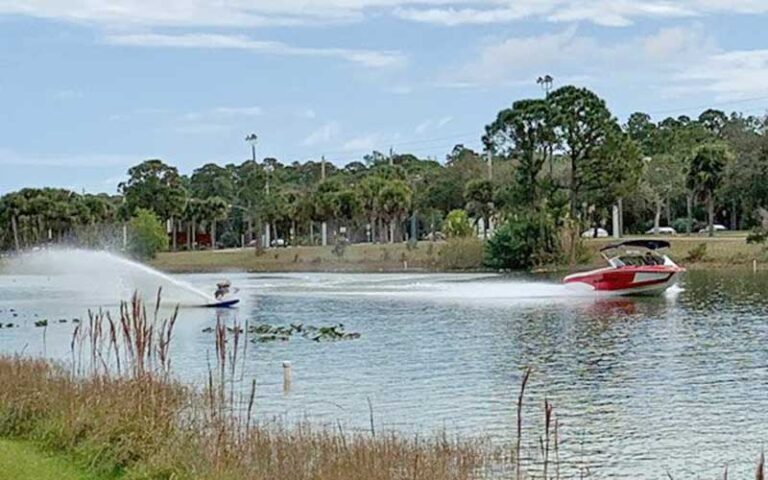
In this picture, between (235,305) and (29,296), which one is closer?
(235,305)

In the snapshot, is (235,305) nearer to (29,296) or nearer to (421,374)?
(29,296)

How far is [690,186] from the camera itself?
98188mm

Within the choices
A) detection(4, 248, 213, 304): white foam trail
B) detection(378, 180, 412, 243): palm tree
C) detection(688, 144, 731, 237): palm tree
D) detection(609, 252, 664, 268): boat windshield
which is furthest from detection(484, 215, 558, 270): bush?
detection(4, 248, 213, 304): white foam trail

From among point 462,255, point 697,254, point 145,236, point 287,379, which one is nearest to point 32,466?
point 287,379

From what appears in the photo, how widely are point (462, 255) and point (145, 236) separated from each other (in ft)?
102

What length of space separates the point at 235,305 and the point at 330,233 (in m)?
69.9

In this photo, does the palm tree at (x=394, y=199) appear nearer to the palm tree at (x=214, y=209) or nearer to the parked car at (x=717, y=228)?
the palm tree at (x=214, y=209)

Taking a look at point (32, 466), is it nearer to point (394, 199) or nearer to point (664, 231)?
point (394, 199)

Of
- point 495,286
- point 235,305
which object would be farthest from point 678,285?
point 235,305

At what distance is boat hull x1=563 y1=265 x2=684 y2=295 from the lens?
194ft

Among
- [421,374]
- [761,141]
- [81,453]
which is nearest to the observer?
[81,453]

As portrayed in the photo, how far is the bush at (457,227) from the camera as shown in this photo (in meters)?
99.4

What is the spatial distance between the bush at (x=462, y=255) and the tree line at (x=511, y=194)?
300cm

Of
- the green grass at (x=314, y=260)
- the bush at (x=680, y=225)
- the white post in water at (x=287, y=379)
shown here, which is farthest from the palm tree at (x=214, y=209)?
the white post in water at (x=287, y=379)
